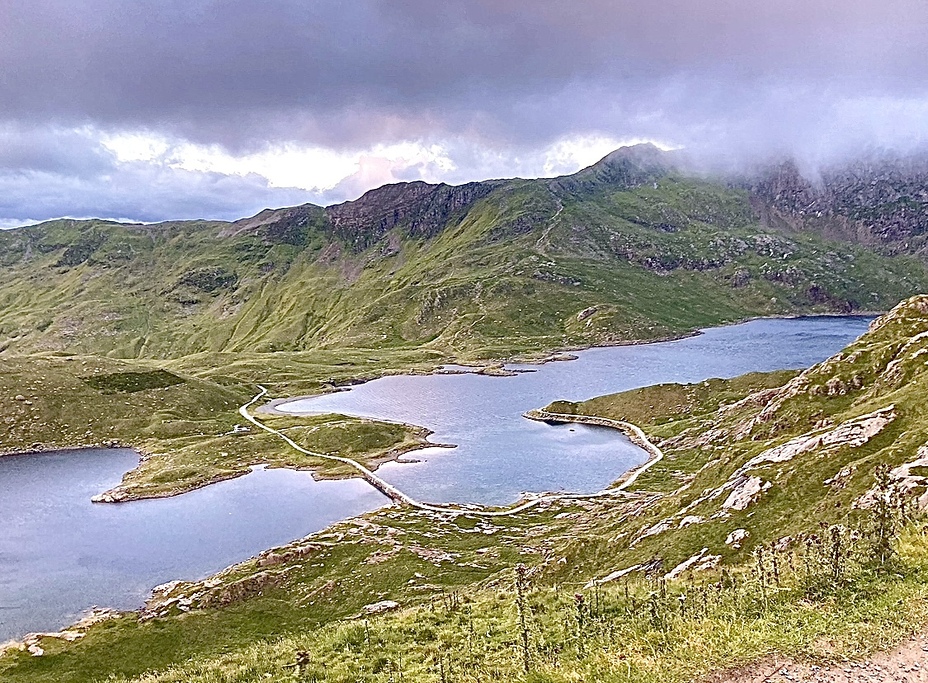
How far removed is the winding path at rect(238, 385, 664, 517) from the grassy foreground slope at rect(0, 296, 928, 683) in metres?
3.47

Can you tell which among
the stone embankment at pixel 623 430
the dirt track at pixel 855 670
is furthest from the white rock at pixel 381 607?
the stone embankment at pixel 623 430

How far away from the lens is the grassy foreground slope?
20922 mm

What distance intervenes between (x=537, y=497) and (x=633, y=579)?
71912mm

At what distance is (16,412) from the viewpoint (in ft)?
594

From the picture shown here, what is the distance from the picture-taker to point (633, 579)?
4122cm

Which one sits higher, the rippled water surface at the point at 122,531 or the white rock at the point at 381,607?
the white rock at the point at 381,607

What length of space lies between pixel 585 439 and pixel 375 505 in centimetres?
6218

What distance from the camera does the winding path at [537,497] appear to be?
107 meters

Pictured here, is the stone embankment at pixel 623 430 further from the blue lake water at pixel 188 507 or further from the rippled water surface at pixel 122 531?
the rippled water surface at pixel 122 531

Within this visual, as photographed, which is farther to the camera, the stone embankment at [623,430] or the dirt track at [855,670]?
the stone embankment at [623,430]

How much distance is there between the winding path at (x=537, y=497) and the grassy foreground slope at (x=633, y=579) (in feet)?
11.4

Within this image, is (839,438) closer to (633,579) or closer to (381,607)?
(633,579)

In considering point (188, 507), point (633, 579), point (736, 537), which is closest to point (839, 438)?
point (736, 537)

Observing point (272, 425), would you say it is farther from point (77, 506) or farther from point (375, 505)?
point (375, 505)
